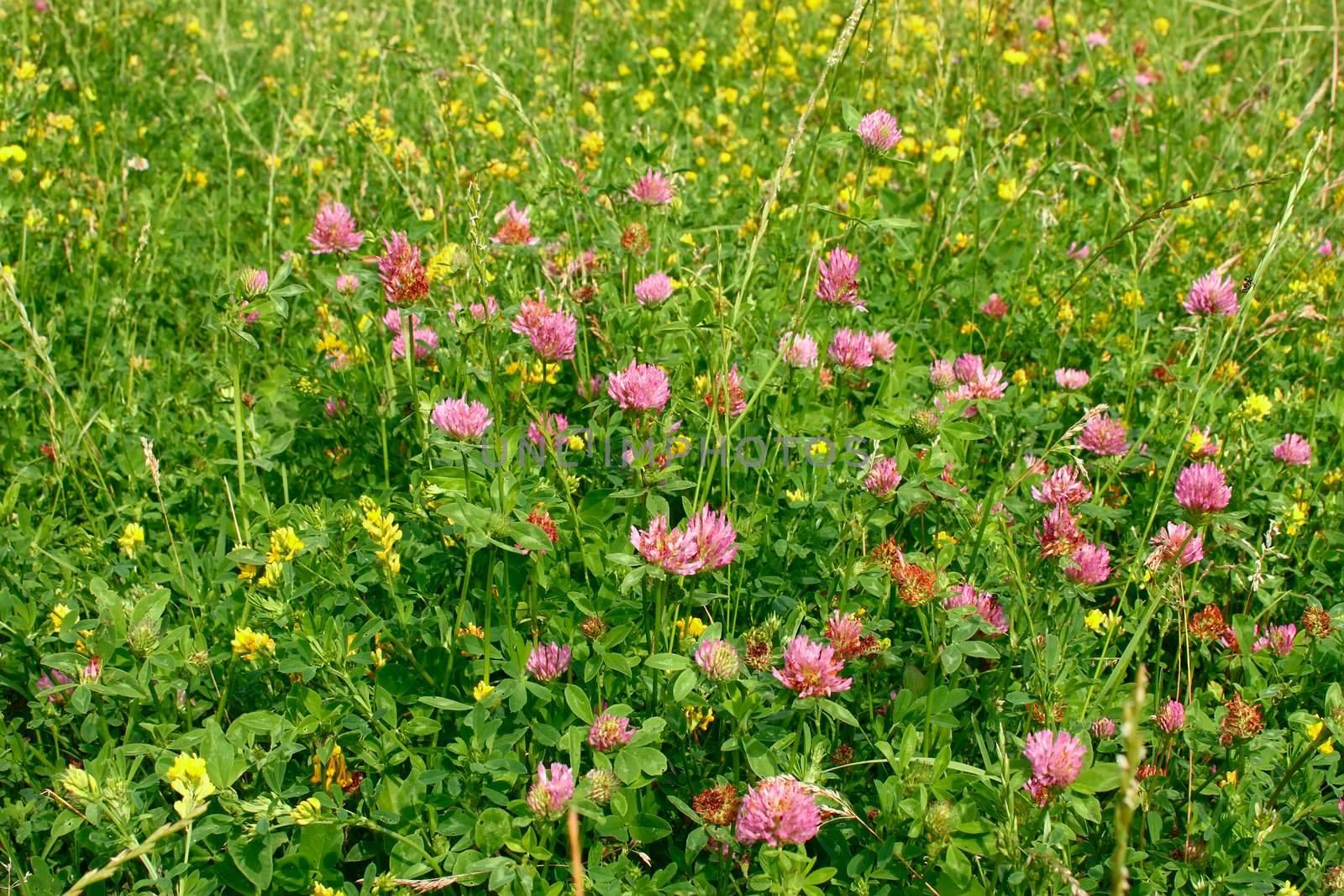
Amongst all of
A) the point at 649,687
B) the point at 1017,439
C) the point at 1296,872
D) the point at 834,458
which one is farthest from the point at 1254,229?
the point at 649,687

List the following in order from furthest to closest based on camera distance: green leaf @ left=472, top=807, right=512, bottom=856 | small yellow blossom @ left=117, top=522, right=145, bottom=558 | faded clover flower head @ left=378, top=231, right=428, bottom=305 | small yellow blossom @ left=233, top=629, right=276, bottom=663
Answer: small yellow blossom @ left=117, top=522, right=145, bottom=558 → faded clover flower head @ left=378, top=231, right=428, bottom=305 → small yellow blossom @ left=233, top=629, right=276, bottom=663 → green leaf @ left=472, top=807, right=512, bottom=856

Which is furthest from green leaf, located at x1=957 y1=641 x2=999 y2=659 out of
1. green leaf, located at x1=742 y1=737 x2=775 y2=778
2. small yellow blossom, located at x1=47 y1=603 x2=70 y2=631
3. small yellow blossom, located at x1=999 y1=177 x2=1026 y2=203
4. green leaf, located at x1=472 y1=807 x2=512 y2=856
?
small yellow blossom, located at x1=999 y1=177 x2=1026 y2=203

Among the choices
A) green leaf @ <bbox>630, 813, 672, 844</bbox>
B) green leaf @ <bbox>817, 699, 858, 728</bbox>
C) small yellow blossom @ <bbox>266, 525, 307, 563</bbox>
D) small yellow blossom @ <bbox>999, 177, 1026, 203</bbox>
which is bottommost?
green leaf @ <bbox>630, 813, 672, 844</bbox>

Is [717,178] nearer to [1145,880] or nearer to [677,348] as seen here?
[677,348]

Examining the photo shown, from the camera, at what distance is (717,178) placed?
4238mm

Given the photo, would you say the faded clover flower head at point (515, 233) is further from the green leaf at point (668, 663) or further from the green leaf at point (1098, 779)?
the green leaf at point (1098, 779)

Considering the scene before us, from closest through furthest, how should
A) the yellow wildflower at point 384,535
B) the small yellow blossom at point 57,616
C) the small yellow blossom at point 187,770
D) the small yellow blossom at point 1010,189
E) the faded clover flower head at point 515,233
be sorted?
the small yellow blossom at point 187,770
the yellow wildflower at point 384,535
the small yellow blossom at point 57,616
the faded clover flower head at point 515,233
the small yellow blossom at point 1010,189

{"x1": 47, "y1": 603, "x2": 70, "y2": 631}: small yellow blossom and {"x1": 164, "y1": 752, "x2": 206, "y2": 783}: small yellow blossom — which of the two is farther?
{"x1": 47, "y1": 603, "x2": 70, "y2": 631}: small yellow blossom

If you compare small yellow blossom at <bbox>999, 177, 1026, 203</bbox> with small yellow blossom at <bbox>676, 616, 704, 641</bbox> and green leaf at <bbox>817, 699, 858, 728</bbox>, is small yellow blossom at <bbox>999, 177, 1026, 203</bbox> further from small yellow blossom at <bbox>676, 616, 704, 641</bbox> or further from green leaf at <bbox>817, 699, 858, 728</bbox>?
green leaf at <bbox>817, 699, 858, 728</bbox>

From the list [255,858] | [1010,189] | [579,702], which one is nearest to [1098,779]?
[579,702]

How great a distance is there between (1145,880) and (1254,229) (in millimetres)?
2752

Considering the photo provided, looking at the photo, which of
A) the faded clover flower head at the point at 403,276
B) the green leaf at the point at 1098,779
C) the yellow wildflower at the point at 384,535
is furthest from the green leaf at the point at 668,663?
the faded clover flower head at the point at 403,276

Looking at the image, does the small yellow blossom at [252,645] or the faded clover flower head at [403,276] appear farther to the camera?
the faded clover flower head at [403,276]

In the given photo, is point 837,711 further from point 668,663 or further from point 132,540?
point 132,540
